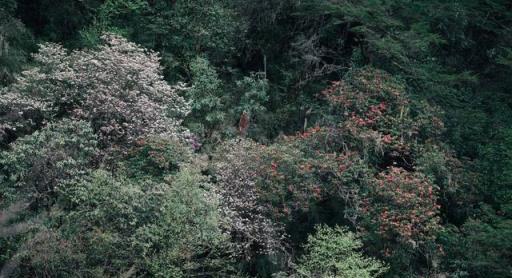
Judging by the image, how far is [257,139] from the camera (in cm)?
1480

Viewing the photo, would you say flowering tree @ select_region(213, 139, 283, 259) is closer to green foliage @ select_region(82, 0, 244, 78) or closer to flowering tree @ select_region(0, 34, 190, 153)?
flowering tree @ select_region(0, 34, 190, 153)

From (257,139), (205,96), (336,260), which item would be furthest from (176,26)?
(336,260)

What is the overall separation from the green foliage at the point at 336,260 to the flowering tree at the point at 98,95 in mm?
3393

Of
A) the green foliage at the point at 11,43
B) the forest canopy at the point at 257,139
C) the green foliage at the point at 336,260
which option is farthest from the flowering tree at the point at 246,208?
the green foliage at the point at 11,43

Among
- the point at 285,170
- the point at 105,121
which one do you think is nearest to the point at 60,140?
the point at 105,121

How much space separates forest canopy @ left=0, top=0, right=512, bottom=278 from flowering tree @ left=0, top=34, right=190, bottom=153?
0.04 m

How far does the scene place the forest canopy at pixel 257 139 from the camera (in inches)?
431

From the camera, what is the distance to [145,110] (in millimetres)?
12344

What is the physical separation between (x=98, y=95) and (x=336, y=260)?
210 inches

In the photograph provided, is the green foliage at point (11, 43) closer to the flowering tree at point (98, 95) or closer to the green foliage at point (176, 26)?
the flowering tree at point (98, 95)

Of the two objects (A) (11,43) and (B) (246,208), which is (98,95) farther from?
(B) (246,208)

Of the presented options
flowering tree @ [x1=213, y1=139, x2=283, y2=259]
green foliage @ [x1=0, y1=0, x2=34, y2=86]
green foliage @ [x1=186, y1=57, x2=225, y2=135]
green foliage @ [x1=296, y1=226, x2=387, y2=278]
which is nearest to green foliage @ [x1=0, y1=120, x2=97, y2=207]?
green foliage @ [x1=0, y1=0, x2=34, y2=86]

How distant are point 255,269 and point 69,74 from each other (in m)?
5.20

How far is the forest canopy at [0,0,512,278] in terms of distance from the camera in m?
10.9
